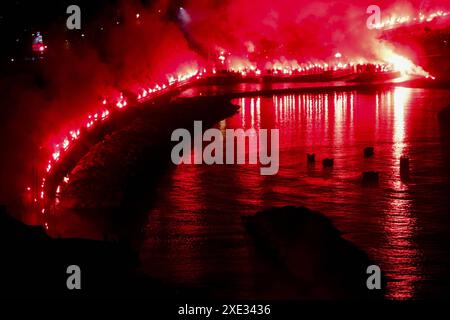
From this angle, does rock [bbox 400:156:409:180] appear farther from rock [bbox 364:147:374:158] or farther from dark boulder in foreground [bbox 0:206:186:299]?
dark boulder in foreground [bbox 0:206:186:299]

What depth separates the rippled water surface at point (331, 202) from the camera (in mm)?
12719

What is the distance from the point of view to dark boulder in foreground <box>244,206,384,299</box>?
34.7ft

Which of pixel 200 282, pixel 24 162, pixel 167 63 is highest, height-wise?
pixel 167 63

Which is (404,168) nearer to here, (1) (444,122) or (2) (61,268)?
(1) (444,122)

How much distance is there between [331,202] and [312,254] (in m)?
5.69

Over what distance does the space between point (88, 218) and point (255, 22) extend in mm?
35665

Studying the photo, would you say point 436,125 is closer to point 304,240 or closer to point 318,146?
point 318,146

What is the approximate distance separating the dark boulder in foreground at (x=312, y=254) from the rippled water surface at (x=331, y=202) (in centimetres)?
51

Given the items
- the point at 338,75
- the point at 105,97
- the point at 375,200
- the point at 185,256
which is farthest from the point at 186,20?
the point at 185,256

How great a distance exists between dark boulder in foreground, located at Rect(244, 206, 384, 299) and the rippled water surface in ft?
1.66

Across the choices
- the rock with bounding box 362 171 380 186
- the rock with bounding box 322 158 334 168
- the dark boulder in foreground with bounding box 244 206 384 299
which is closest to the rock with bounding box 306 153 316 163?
the rock with bounding box 322 158 334 168

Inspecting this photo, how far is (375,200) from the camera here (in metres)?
17.3

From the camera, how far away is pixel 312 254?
11.6 meters

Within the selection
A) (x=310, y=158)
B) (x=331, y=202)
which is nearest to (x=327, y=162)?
(x=310, y=158)
